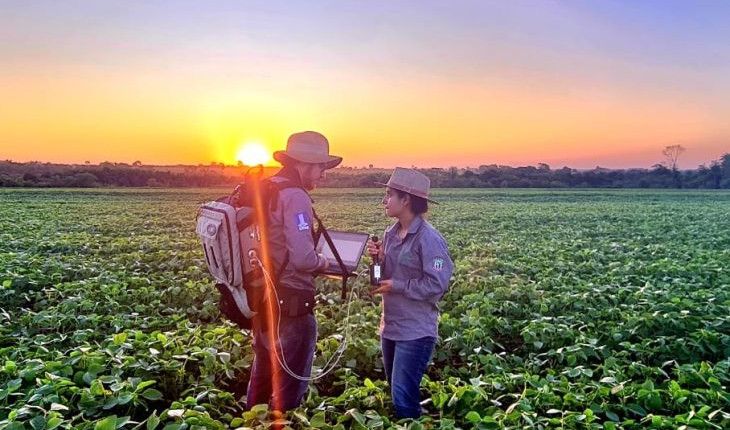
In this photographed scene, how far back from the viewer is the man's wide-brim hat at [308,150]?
3.45 m

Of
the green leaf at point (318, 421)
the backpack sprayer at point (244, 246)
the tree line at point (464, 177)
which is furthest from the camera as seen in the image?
the tree line at point (464, 177)

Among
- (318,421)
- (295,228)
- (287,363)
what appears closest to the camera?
(318,421)

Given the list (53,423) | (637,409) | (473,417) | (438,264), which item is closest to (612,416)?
(637,409)

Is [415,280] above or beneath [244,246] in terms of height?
beneath

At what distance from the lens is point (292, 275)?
3553 mm

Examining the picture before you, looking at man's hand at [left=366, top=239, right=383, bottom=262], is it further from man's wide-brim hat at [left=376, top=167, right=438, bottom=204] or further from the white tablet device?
man's wide-brim hat at [left=376, top=167, right=438, bottom=204]

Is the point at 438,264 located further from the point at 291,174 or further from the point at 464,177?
the point at 464,177

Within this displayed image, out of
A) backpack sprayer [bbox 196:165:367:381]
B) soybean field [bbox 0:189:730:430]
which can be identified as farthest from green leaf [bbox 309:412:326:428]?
backpack sprayer [bbox 196:165:367:381]

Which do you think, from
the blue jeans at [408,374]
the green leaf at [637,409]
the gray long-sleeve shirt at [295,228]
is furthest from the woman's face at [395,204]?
the green leaf at [637,409]

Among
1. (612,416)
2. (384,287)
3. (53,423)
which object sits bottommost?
(612,416)

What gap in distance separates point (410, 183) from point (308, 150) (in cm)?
69

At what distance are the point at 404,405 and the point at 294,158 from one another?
174cm

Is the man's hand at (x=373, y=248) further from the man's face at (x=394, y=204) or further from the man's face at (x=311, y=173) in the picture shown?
the man's face at (x=311, y=173)

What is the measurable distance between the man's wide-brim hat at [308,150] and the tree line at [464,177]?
58.6 metres
